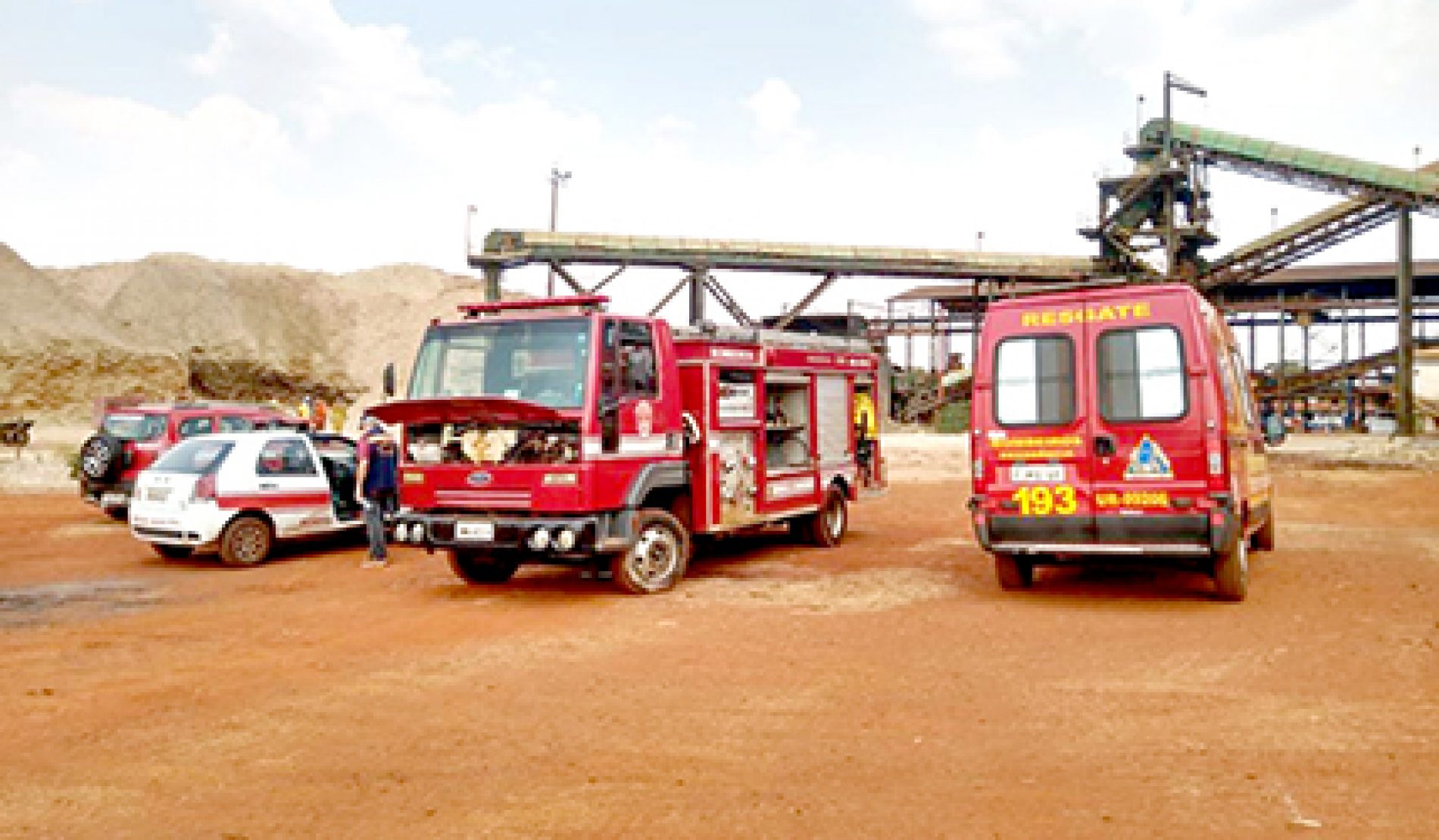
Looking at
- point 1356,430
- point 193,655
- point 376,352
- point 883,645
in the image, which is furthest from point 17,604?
point 376,352

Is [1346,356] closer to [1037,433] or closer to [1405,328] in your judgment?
[1405,328]

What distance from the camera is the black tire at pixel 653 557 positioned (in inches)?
384

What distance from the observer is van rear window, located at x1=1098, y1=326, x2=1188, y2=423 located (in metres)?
8.54

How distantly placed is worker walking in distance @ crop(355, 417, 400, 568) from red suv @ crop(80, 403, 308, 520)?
5061 mm

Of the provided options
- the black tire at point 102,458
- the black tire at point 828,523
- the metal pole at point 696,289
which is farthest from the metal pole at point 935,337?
the black tire at point 102,458

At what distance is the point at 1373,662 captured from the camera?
6742mm

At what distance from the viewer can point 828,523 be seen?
13.5 meters

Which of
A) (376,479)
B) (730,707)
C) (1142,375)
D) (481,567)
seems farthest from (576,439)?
(1142,375)

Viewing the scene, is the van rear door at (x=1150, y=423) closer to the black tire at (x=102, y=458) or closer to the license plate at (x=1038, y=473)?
the license plate at (x=1038, y=473)

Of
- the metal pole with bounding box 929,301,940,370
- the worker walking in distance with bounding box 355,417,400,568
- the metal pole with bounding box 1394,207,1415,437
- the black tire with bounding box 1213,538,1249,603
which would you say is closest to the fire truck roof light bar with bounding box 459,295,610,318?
Answer: the worker walking in distance with bounding box 355,417,400,568

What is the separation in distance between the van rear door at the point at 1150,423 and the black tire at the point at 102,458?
13.5 meters

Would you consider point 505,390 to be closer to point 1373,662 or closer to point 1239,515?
point 1239,515

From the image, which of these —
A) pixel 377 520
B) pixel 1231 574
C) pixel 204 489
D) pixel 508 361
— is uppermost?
pixel 508 361

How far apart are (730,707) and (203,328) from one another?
67976mm
